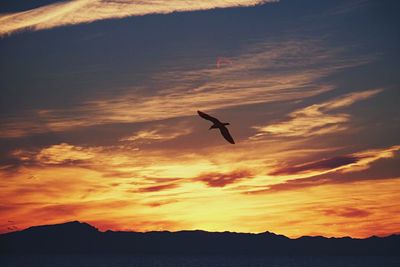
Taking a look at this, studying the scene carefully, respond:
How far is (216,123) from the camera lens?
153 ft
